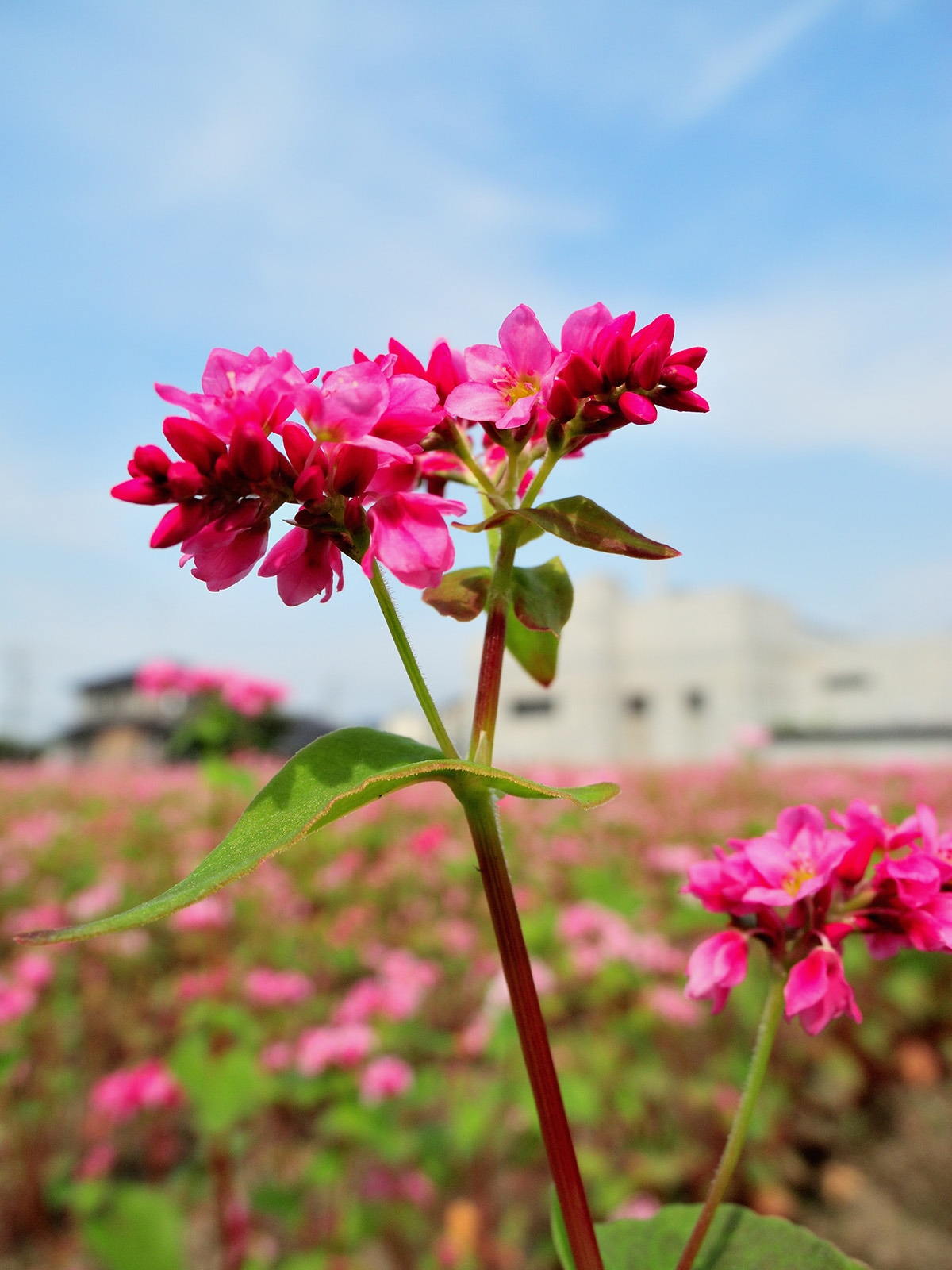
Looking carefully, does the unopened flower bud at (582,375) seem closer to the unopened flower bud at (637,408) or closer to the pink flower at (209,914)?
the unopened flower bud at (637,408)

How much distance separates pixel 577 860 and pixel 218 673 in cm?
214

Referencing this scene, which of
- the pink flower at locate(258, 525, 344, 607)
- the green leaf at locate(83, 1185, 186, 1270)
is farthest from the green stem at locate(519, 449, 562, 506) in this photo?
the green leaf at locate(83, 1185, 186, 1270)

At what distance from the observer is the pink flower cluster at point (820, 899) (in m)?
0.48

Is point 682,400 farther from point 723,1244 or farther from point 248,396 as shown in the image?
point 723,1244

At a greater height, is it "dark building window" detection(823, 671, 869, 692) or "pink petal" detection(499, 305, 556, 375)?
"pink petal" detection(499, 305, 556, 375)

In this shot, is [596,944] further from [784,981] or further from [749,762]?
[749,762]

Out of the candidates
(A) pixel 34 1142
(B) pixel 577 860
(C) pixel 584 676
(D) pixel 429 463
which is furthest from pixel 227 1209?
(C) pixel 584 676

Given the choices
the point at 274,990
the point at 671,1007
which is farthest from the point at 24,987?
the point at 671,1007

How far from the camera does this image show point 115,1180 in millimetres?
2762

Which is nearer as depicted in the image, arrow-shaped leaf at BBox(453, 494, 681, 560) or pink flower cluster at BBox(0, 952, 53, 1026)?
arrow-shaped leaf at BBox(453, 494, 681, 560)

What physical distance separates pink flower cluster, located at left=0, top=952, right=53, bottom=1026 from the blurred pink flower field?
0.04 ft

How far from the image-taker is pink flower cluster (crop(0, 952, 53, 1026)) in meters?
2.47

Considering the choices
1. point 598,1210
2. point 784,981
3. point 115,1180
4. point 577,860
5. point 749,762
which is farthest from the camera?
point 749,762

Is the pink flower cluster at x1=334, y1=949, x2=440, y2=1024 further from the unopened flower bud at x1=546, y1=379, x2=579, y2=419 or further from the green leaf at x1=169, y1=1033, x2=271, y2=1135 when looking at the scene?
the unopened flower bud at x1=546, y1=379, x2=579, y2=419
